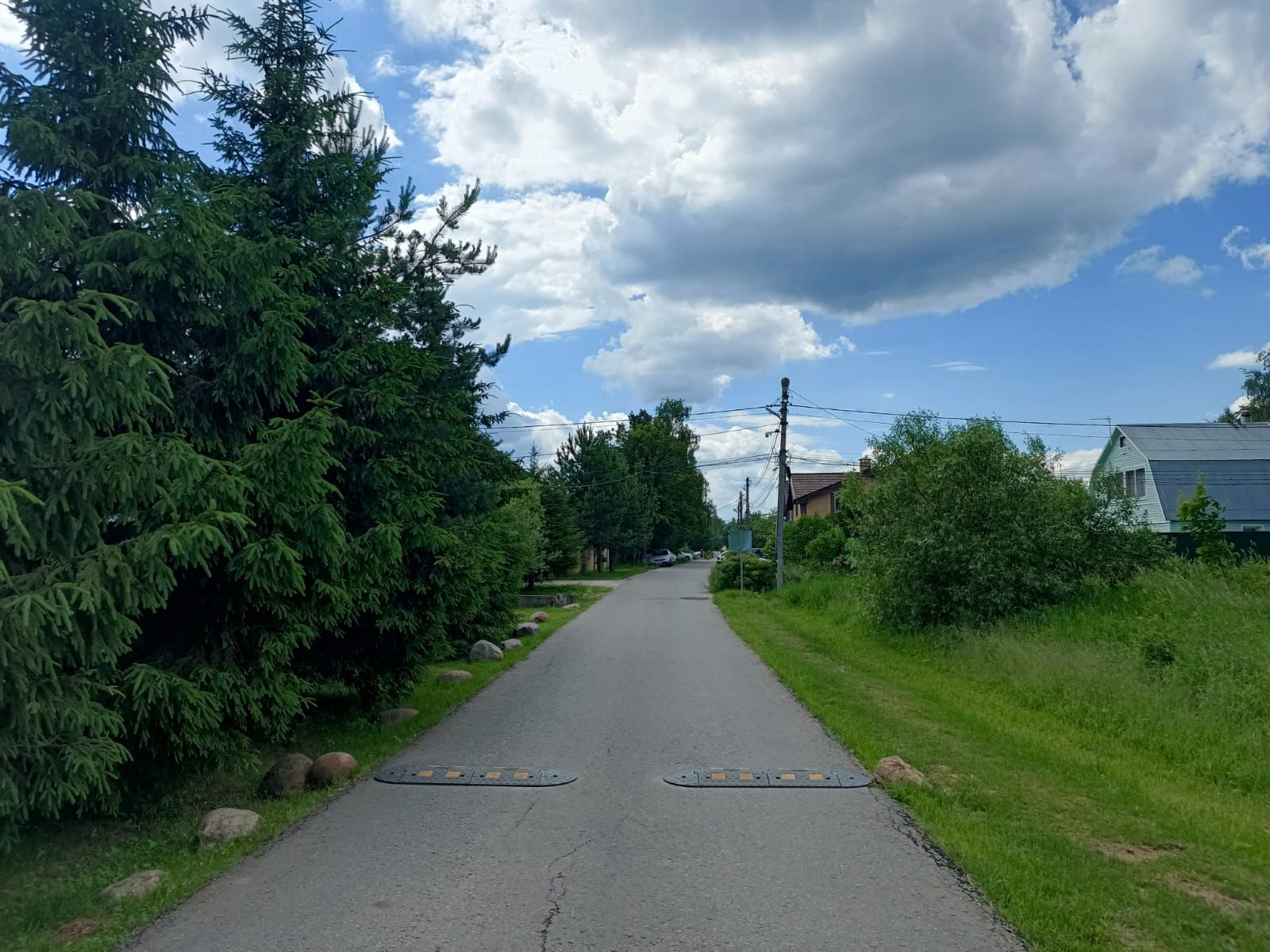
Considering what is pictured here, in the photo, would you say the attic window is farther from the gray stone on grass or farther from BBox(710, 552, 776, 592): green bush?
the gray stone on grass

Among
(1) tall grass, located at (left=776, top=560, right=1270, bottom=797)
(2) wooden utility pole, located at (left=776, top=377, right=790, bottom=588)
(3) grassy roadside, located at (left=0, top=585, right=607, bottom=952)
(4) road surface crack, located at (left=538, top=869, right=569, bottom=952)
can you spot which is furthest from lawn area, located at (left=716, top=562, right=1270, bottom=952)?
(2) wooden utility pole, located at (left=776, top=377, right=790, bottom=588)

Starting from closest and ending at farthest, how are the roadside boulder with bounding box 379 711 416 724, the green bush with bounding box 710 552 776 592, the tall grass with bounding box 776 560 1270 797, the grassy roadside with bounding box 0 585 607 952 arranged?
the grassy roadside with bounding box 0 585 607 952, the tall grass with bounding box 776 560 1270 797, the roadside boulder with bounding box 379 711 416 724, the green bush with bounding box 710 552 776 592

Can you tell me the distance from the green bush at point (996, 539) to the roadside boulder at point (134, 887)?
14231 mm

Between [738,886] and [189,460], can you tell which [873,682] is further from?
[189,460]

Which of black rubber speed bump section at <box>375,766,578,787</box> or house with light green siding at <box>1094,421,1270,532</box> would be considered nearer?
black rubber speed bump section at <box>375,766,578,787</box>

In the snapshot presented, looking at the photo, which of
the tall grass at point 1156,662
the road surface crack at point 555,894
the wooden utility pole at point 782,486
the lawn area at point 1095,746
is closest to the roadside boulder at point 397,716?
the lawn area at point 1095,746

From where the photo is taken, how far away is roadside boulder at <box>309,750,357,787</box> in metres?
7.44

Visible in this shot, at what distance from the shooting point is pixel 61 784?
16.1 feet

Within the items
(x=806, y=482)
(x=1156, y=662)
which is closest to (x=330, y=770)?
(x=1156, y=662)

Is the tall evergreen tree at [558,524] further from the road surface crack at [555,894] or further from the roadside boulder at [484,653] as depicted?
the road surface crack at [555,894]

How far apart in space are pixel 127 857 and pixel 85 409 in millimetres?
2912

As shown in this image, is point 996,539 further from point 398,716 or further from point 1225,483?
point 1225,483

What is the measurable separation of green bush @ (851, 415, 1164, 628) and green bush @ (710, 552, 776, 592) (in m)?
17.3

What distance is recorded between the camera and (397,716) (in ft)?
33.8
